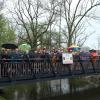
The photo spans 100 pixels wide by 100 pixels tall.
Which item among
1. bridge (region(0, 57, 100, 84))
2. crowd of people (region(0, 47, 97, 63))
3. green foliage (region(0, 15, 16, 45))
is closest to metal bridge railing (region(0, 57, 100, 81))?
bridge (region(0, 57, 100, 84))

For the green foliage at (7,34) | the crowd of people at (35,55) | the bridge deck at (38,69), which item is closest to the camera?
the bridge deck at (38,69)

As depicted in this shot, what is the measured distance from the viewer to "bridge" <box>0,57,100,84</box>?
1829 centimetres

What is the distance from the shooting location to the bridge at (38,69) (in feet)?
60.0

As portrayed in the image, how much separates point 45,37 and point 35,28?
31.8ft

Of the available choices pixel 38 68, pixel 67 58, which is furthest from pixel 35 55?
pixel 67 58

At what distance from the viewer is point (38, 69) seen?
2047 centimetres

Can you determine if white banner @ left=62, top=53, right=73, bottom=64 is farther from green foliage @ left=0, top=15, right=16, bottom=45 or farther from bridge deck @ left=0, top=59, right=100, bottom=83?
green foliage @ left=0, top=15, right=16, bottom=45

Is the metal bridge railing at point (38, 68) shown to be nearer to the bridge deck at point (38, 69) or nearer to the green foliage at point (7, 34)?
the bridge deck at point (38, 69)

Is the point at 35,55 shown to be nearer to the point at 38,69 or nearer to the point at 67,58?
the point at 38,69

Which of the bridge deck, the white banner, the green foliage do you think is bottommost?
the bridge deck

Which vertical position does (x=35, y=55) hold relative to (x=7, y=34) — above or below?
below

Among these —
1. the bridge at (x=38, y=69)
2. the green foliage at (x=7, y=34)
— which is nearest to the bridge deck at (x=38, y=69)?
the bridge at (x=38, y=69)

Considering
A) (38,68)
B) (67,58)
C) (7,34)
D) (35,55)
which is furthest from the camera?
(7,34)

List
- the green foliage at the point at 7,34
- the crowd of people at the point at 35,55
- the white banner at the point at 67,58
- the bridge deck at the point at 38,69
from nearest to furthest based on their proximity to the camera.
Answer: the bridge deck at the point at 38,69
the crowd of people at the point at 35,55
the white banner at the point at 67,58
the green foliage at the point at 7,34
